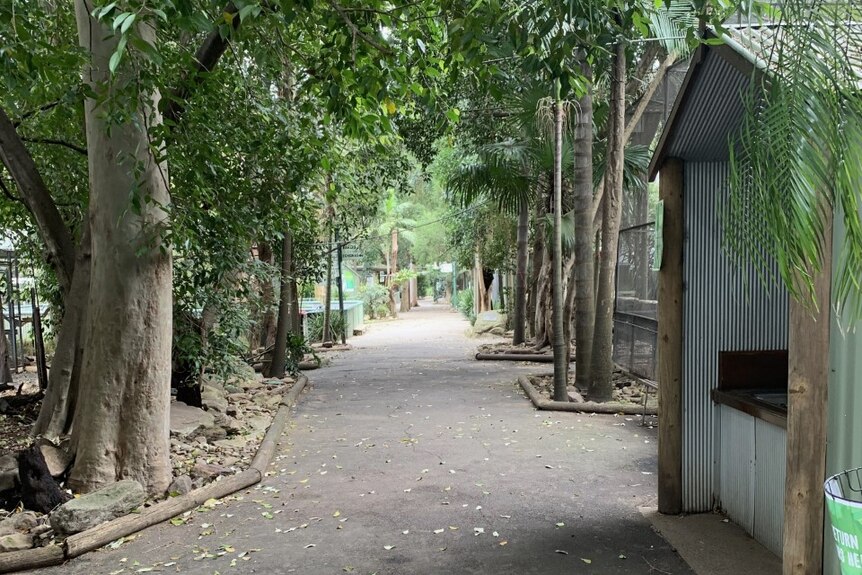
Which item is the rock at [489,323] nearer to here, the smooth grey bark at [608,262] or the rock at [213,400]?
the smooth grey bark at [608,262]

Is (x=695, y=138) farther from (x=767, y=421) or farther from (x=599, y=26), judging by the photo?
(x=767, y=421)

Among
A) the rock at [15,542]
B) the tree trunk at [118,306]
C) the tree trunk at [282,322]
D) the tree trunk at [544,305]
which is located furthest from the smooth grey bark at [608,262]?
the rock at [15,542]

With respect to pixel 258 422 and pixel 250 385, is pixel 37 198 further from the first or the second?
pixel 250 385

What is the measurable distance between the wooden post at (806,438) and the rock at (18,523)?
4840mm

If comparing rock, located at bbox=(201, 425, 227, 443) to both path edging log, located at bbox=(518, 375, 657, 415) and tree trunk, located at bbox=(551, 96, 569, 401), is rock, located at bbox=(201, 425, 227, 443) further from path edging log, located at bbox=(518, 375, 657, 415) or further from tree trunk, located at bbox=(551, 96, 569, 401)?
tree trunk, located at bbox=(551, 96, 569, 401)

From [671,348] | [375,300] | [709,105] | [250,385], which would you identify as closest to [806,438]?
[671,348]

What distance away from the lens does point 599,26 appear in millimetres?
4051

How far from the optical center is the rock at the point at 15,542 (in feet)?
14.8

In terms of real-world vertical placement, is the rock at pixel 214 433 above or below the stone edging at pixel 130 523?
above

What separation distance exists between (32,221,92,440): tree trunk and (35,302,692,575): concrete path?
2147 mm

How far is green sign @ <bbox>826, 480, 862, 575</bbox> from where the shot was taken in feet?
7.19

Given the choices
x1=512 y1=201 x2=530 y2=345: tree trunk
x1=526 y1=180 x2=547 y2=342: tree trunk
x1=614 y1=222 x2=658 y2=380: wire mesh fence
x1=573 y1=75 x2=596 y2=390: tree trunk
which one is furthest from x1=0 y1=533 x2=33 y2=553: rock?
x1=512 y1=201 x2=530 y2=345: tree trunk

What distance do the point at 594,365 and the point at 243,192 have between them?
5.48 m

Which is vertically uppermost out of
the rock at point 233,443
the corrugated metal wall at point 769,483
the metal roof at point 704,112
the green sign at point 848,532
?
the metal roof at point 704,112
